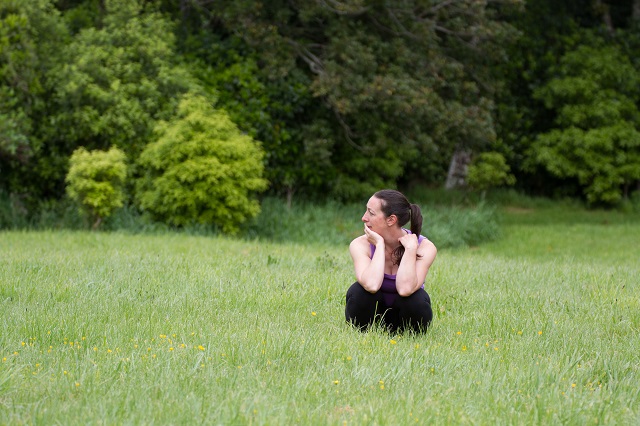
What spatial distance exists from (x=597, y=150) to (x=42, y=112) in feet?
51.3

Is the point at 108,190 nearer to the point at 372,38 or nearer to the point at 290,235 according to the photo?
the point at 290,235

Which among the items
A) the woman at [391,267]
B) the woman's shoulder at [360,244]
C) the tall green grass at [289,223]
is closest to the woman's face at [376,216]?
the woman at [391,267]

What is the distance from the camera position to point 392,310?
5.66 meters

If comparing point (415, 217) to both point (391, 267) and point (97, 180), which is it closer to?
point (391, 267)

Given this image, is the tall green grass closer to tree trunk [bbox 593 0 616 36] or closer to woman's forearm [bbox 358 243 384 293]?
woman's forearm [bbox 358 243 384 293]

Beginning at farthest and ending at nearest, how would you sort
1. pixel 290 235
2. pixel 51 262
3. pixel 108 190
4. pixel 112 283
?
pixel 290 235, pixel 108 190, pixel 51 262, pixel 112 283

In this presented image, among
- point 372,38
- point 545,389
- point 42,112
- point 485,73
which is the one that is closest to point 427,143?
point 372,38

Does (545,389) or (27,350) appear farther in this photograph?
(27,350)

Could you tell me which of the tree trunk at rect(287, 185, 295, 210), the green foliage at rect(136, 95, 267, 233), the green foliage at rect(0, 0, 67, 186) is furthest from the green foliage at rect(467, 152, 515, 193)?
the green foliage at rect(0, 0, 67, 186)

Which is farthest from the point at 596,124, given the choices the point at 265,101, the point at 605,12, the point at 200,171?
the point at 200,171

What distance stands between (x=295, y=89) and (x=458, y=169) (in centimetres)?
876

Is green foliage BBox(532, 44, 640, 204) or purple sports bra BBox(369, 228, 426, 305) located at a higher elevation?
green foliage BBox(532, 44, 640, 204)

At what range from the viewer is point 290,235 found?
1609 cm

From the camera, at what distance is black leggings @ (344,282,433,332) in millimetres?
5570
